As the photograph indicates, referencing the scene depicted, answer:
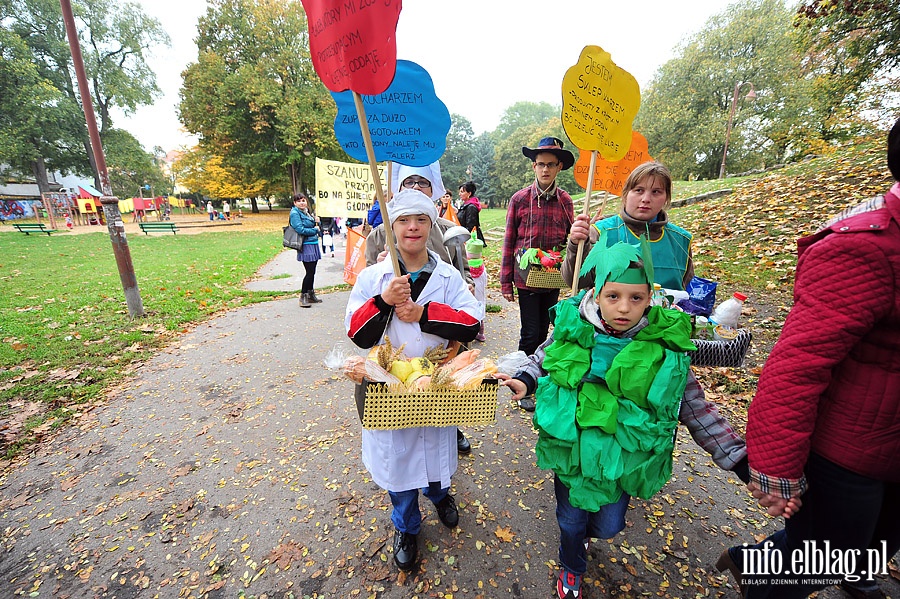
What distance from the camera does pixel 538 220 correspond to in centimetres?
376

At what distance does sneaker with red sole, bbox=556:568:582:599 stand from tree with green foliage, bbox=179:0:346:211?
27.8m

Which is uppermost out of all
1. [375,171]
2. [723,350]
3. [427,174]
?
[427,174]

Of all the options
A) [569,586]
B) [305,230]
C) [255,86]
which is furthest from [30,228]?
[569,586]

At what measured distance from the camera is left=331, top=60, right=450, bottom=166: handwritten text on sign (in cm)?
248

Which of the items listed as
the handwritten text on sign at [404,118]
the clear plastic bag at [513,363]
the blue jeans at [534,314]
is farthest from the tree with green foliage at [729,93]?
the clear plastic bag at [513,363]

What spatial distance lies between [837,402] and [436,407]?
5.03ft

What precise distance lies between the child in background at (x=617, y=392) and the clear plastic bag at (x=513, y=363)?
0.35 ft

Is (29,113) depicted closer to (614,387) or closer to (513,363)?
(513,363)

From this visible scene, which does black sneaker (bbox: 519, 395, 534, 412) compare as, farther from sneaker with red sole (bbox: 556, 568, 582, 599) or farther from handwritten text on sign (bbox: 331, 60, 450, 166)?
handwritten text on sign (bbox: 331, 60, 450, 166)

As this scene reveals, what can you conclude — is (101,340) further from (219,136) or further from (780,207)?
(219,136)

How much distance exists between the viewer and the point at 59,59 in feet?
95.8

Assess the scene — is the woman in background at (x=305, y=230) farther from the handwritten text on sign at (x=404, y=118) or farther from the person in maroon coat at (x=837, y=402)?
the person in maroon coat at (x=837, y=402)

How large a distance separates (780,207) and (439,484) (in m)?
11.0

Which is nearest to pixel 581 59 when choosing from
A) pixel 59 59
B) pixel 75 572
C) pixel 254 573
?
pixel 254 573
